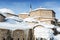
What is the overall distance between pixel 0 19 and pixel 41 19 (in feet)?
23.3

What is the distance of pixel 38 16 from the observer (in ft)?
82.4

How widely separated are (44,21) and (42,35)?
6.30 m

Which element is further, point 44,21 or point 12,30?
point 44,21

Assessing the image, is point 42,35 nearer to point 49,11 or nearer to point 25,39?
point 25,39

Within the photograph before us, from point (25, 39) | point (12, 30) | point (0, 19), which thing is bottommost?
point (25, 39)

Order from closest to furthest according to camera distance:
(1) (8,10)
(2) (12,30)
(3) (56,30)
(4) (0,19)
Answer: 1. (2) (12,30)
2. (4) (0,19)
3. (3) (56,30)
4. (1) (8,10)

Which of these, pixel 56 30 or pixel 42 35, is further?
pixel 56 30

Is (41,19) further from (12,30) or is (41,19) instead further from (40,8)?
(12,30)

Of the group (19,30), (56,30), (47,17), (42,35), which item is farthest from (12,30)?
(47,17)

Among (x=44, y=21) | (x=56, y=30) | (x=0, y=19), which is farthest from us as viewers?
(x=44, y=21)

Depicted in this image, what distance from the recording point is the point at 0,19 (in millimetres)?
20281

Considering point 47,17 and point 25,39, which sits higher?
point 47,17

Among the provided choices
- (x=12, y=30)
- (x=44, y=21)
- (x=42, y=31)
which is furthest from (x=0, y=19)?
(x=44, y=21)

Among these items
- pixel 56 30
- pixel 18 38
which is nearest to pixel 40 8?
pixel 56 30
